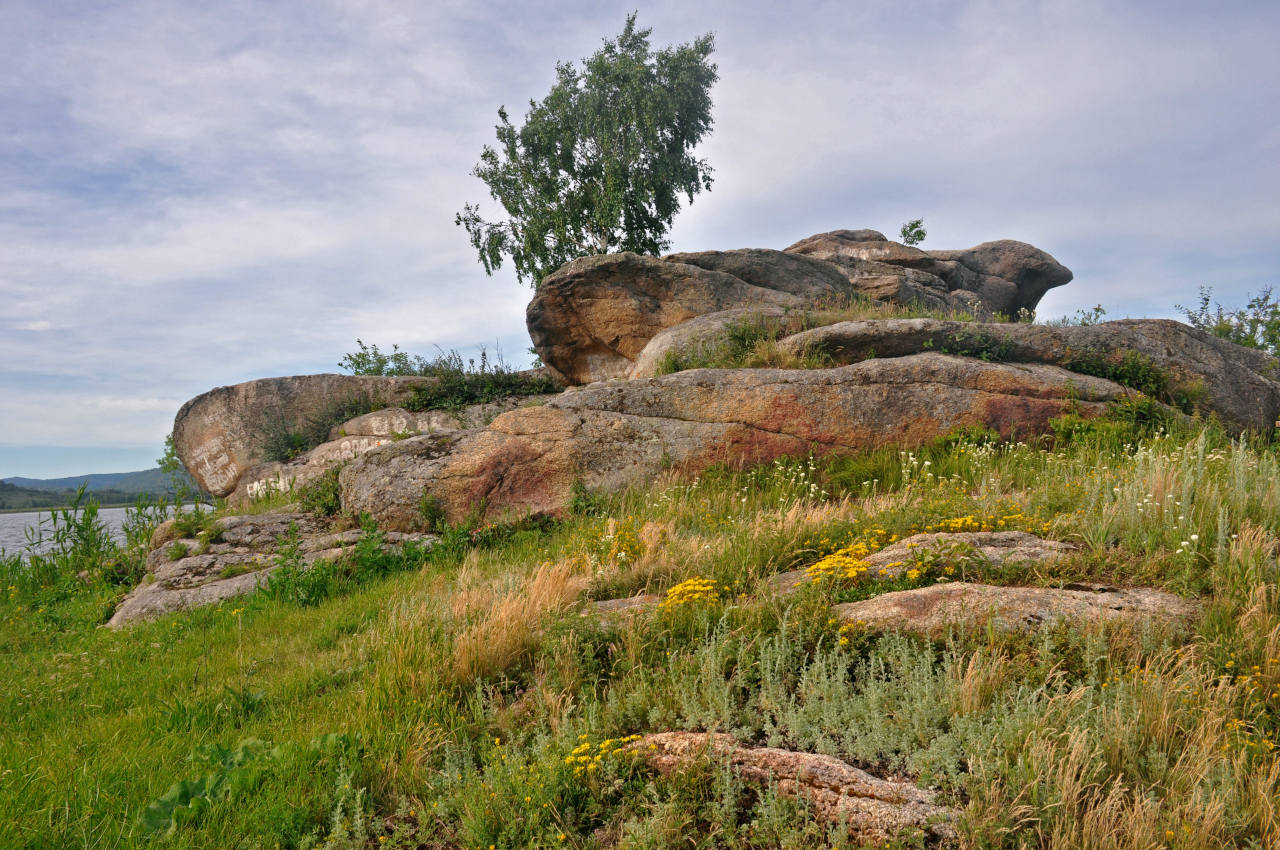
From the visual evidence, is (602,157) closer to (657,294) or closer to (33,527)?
(657,294)

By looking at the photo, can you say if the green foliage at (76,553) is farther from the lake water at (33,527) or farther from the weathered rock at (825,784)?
the weathered rock at (825,784)

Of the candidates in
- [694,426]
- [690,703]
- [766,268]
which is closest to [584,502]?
[694,426]

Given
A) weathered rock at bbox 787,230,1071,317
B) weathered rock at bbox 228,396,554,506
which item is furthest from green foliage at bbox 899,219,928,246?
weathered rock at bbox 228,396,554,506

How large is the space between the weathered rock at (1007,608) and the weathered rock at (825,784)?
123 centimetres

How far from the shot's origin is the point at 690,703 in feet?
11.4

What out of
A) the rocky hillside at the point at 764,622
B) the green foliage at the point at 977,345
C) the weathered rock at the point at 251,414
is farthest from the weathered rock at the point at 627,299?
the rocky hillside at the point at 764,622

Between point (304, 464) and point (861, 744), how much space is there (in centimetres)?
1505

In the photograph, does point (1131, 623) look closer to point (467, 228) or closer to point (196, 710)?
point (196, 710)

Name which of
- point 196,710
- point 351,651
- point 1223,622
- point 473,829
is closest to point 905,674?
point 1223,622

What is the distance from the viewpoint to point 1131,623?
3730 millimetres

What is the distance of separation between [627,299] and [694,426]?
24.3 feet

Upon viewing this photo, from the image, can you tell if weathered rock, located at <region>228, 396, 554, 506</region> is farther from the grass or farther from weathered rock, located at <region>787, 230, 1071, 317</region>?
weathered rock, located at <region>787, 230, 1071, 317</region>

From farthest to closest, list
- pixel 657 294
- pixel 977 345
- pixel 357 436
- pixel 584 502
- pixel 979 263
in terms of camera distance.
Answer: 1. pixel 979 263
2. pixel 657 294
3. pixel 357 436
4. pixel 977 345
5. pixel 584 502

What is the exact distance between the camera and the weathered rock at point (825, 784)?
256 centimetres
